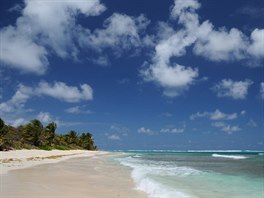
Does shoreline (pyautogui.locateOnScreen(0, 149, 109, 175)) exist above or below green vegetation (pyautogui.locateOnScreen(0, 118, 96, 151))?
below

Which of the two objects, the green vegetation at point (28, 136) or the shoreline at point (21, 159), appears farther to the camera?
the green vegetation at point (28, 136)

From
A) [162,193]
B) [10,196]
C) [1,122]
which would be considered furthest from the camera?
[1,122]

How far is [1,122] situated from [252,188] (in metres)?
42.1

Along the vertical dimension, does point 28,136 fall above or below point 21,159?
above

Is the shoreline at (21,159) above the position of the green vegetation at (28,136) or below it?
below

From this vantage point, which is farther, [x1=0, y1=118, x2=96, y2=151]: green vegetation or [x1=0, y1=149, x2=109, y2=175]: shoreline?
[x1=0, y1=118, x2=96, y2=151]: green vegetation

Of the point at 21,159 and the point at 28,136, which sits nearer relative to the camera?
the point at 21,159

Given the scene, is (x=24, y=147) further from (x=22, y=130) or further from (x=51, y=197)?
(x=51, y=197)

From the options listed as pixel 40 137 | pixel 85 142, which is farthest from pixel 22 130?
pixel 85 142

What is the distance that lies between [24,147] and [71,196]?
53.1 meters

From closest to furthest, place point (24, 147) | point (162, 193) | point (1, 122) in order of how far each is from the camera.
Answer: point (162, 193) < point (1, 122) < point (24, 147)

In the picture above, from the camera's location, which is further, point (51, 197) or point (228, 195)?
point (228, 195)

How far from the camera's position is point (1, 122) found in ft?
171

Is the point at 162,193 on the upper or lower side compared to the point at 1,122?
lower
